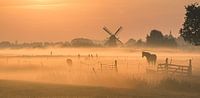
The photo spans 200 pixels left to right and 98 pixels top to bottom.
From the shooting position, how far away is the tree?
67375 millimetres

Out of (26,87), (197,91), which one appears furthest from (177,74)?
(26,87)

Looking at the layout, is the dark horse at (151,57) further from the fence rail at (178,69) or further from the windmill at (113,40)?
the windmill at (113,40)

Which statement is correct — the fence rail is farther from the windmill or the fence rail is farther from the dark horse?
the windmill

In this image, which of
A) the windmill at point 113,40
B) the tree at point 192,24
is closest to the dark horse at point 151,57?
the tree at point 192,24

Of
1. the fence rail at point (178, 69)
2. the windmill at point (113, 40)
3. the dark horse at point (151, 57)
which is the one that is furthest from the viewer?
the windmill at point (113, 40)

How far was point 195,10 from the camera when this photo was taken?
67250mm

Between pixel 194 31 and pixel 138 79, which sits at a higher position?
pixel 194 31

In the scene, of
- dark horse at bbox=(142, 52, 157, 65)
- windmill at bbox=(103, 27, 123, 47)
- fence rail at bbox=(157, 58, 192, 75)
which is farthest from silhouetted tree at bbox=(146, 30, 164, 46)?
fence rail at bbox=(157, 58, 192, 75)

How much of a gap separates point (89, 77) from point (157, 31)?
11973 cm

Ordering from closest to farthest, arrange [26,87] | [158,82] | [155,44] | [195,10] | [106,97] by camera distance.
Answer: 1. [106,97]
2. [26,87]
3. [158,82]
4. [195,10]
5. [155,44]

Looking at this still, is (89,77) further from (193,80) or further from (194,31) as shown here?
(194,31)

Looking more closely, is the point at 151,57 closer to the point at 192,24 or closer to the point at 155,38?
the point at 192,24

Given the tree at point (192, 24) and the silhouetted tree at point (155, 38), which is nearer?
the tree at point (192, 24)

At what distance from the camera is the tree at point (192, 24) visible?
221 ft
